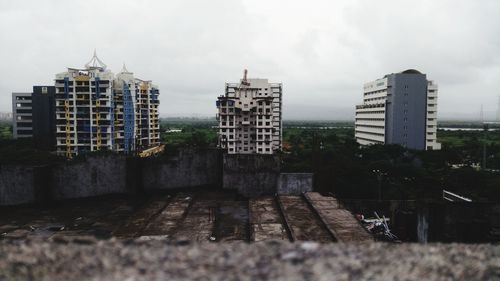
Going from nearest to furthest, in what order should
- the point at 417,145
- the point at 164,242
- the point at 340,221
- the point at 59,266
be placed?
the point at 59,266 → the point at 164,242 → the point at 340,221 → the point at 417,145

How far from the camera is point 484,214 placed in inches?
479

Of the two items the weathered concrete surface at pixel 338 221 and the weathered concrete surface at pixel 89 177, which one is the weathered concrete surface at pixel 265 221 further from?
the weathered concrete surface at pixel 89 177

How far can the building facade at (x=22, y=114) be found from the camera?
48031mm

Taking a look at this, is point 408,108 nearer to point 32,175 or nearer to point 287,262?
point 32,175

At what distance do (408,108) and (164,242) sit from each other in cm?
4597

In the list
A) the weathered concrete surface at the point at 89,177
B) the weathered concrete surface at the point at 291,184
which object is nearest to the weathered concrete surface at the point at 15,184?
the weathered concrete surface at the point at 89,177

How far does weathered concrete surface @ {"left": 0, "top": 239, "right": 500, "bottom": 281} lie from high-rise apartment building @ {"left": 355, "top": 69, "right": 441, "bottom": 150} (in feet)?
148

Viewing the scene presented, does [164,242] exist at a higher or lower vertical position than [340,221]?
higher

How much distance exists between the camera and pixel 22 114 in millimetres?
48375

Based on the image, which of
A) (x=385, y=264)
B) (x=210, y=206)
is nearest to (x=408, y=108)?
(x=210, y=206)

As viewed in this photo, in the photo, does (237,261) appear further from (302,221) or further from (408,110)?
(408,110)

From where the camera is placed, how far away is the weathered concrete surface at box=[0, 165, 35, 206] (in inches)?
439

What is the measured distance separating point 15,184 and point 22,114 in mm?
43435

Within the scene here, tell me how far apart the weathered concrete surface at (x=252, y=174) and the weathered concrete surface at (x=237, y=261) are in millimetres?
10468
